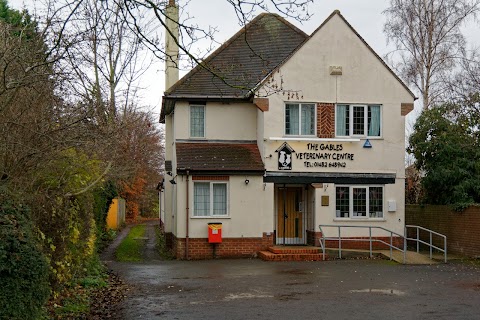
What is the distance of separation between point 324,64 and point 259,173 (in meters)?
4.72

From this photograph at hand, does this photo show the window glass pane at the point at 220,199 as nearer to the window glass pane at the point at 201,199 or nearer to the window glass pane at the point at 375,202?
the window glass pane at the point at 201,199

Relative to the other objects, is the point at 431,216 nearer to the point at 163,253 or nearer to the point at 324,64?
the point at 324,64

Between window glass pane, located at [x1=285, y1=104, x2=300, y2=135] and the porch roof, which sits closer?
the porch roof

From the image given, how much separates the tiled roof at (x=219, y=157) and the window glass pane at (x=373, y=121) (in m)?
4.32

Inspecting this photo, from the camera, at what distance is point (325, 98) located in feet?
79.0

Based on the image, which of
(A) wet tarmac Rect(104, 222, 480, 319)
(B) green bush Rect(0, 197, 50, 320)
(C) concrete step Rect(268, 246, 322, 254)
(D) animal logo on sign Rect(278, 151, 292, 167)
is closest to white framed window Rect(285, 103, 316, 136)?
(D) animal logo on sign Rect(278, 151, 292, 167)

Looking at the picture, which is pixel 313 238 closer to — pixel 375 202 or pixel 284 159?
pixel 375 202

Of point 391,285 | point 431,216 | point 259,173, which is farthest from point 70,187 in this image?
point 431,216

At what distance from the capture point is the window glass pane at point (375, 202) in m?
24.5

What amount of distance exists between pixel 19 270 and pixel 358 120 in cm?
1852

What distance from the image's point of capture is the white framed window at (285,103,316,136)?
2408cm

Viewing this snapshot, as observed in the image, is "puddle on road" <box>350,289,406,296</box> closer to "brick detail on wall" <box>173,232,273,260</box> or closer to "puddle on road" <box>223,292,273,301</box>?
"puddle on road" <box>223,292,273,301</box>

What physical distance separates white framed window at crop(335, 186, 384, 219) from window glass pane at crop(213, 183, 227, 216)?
4173mm

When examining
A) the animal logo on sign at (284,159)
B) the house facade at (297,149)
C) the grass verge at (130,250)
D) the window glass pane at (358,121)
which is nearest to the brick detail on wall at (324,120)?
the house facade at (297,149)
